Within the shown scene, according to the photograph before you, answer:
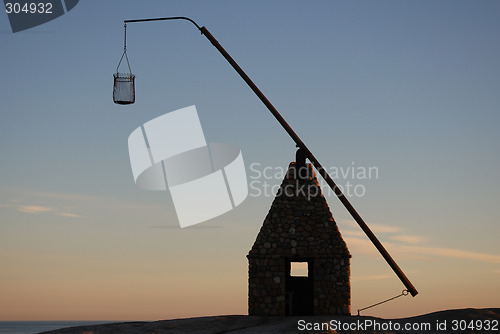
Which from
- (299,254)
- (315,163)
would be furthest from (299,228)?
(315,163)

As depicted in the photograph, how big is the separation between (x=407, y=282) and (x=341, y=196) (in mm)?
3566

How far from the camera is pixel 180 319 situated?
21.7 meters

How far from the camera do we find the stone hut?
72.3 ft

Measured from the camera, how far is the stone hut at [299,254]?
22.0 m

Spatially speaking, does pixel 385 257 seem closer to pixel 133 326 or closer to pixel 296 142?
pixel 296 142

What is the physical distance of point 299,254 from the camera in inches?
876

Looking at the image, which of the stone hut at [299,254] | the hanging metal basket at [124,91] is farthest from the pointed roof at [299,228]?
the hanging metal basket at [124,91]

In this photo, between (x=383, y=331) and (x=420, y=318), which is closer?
(x=383, y=331)

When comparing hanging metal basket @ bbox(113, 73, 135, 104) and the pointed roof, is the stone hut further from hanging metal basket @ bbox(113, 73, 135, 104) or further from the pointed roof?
hanging metal basket @ bbox(113, 73, 135, 104)

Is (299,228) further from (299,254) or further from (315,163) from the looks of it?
(315,163)

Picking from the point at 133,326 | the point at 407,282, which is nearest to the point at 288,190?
the point at 407,282

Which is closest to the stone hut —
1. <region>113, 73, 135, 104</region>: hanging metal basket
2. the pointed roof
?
the pointed roof

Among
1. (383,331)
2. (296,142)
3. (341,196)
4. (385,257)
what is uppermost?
(296,142)

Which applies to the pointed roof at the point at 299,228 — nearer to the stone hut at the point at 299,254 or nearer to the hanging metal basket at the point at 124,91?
the stone hut at the point at 299,254
